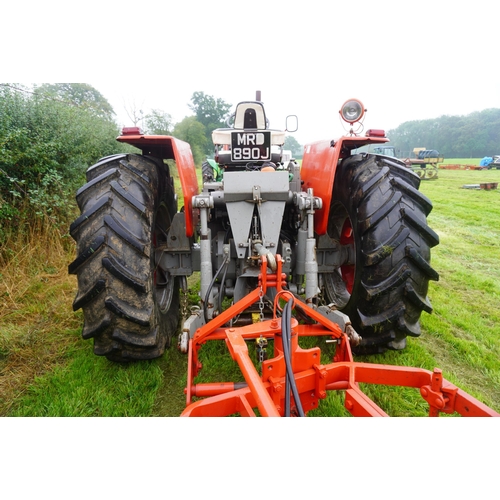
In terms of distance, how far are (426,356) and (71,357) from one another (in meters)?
2.84

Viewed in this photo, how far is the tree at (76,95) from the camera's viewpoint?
562 cm

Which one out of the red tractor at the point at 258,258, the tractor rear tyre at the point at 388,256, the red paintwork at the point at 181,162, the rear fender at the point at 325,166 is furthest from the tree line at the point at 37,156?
the tractor rear tyre at the point at 388,256

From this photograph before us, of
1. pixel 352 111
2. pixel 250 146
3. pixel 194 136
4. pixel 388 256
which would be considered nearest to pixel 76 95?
pixel 250 146

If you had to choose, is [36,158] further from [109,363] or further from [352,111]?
[352,111]

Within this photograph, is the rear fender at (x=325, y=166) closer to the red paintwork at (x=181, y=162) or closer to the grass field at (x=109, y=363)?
the red paintwork at (x=181, y=162)

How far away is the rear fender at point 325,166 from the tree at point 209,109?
2593 cm

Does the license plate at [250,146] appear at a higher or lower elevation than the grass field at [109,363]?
higher

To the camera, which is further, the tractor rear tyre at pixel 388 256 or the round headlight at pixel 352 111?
the round headlight at pixel 352 111

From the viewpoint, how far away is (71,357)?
8.90 ft

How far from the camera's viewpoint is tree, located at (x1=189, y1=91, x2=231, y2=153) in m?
27.4

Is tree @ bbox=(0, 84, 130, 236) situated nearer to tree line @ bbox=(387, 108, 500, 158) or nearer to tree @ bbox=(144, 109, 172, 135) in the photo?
tree line @ bbox=(387, 108, 500, 158)

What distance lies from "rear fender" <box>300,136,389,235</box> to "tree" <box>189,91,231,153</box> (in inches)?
1021

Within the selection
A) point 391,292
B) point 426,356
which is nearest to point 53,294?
point 391,292

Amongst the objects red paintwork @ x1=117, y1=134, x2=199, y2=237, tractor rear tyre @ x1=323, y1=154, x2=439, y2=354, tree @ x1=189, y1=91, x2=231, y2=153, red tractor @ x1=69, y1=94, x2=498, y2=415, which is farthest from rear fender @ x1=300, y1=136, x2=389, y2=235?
tree @ x1=189, y1=91, x2=231, y2=153
